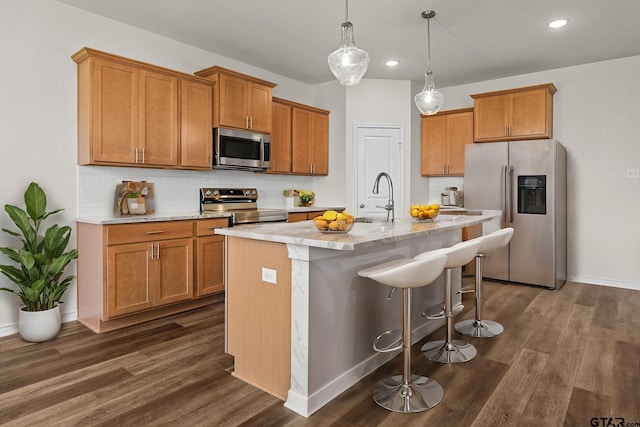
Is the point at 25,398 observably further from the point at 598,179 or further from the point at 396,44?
the point at 598,179

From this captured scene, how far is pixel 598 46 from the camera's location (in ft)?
14.2

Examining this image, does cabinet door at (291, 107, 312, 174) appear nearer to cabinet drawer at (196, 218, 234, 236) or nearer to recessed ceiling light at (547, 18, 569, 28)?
cabinet drawer at (196, 218, 234, 236)

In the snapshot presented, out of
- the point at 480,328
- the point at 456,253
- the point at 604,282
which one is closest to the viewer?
the point at 456,253

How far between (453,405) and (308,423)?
0.78 m

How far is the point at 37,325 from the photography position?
297 cm

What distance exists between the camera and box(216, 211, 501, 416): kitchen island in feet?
6.79

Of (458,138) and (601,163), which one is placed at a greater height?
(458,138)

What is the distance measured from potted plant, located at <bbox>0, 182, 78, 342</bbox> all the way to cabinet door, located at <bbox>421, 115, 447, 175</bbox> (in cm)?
457

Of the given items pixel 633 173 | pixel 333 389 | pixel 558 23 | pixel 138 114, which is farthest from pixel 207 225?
pixel 633 173

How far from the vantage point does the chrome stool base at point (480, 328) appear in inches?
124

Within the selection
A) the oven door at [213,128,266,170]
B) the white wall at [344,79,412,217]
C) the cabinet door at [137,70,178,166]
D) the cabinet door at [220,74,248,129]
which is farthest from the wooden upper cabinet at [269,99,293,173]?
the cabinet door at [137,70,178,166]

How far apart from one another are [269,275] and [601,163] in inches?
181

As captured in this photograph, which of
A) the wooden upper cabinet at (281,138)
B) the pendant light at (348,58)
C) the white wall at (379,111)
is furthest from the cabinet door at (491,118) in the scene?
the pendant light at (348,58)

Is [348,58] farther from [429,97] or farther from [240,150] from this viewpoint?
[240,150]
